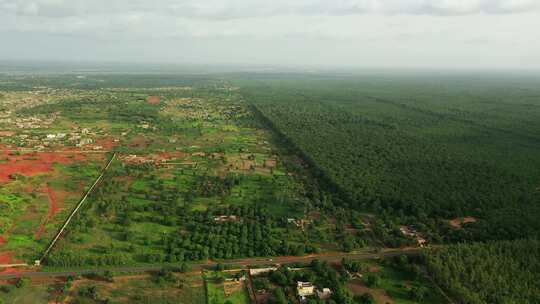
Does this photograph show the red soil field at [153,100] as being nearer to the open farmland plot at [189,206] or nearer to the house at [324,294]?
the open farmland plot at [189,206]

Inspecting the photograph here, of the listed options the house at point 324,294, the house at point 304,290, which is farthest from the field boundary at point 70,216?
the house at point 324,294

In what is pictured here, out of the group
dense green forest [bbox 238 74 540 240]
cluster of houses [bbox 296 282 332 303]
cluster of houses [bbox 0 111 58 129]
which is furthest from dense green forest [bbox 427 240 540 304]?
cluster of houses [bbox 0 111 58 129]

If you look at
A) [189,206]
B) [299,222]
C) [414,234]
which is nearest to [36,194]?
[189,206]

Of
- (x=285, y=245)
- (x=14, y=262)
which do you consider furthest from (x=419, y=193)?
(x=14, y=262)

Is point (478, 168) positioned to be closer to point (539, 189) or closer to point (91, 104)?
point (539, 189)

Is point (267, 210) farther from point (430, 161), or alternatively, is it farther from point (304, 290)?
point (430, 161)

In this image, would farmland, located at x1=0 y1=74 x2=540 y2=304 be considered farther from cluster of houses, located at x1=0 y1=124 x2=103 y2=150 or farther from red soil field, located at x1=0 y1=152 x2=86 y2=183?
cluster of houses, located at x1=0 y1=124 x2=103 y2=150
